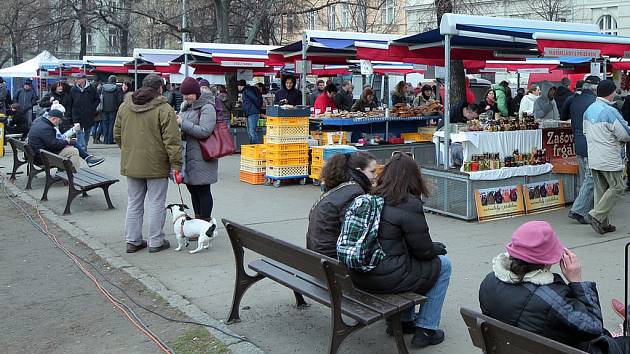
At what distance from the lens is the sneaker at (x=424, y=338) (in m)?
4.62

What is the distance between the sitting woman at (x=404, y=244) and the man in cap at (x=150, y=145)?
322 cm

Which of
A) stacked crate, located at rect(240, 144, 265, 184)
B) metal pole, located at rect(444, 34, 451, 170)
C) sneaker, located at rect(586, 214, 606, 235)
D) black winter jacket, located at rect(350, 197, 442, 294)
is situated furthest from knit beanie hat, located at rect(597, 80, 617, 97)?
stacked crate, located at rect(240, 144, 265, 184)

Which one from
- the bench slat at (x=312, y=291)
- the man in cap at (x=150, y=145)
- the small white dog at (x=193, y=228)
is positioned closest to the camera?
the bench slat at (x=312, y=291)

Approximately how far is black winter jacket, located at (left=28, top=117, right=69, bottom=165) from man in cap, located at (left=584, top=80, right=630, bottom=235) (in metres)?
8.17

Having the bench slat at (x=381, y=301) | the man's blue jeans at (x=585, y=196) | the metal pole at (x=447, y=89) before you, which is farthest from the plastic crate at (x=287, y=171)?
the bench slat at (x=381, y=301)

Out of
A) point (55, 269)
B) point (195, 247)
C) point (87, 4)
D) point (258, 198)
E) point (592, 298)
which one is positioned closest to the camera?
point (592, 298)

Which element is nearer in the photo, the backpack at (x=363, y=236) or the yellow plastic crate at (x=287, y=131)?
the backpack at (x=363, y=236)

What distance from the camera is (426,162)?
13.4 m

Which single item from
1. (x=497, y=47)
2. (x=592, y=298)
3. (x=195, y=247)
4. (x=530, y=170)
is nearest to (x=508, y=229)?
(x=530, y=170)

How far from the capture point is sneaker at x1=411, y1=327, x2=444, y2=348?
4.62 m

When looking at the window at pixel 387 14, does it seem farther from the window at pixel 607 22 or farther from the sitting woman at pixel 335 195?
the sitting woman at pixel 335 195

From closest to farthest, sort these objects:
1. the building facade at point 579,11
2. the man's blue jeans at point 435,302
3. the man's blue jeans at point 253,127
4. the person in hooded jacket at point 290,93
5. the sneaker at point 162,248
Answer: the man's blue jeans at point 435,302
the sneaker at point 162,248
the person in hooded jacket at point 290,93
the man's blue jeans at point 253,127
the building facade at point 579,11

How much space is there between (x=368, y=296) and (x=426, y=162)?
9302 millimetres

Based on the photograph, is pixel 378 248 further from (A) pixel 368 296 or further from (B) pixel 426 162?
(B) pixel 426 162
